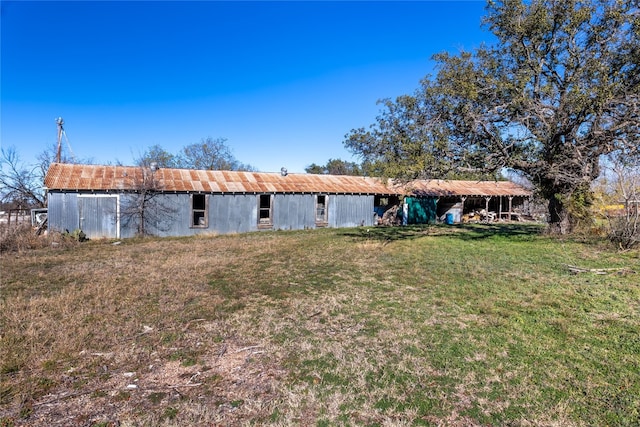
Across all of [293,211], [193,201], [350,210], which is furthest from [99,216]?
[350,210]

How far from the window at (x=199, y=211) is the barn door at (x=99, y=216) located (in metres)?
3.43

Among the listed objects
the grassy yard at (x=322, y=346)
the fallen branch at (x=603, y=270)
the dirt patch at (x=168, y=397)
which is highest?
the fallen branch at (x=603, y=270)

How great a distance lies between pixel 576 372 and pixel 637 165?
11055 mm

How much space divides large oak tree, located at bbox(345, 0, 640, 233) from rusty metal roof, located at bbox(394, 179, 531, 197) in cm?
981

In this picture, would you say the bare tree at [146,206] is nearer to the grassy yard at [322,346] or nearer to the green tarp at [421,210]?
the grassy yard at [322,346]

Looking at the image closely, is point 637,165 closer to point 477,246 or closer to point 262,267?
point 477,246

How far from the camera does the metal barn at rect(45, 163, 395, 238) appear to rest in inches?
613

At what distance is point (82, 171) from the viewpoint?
55.1 feet

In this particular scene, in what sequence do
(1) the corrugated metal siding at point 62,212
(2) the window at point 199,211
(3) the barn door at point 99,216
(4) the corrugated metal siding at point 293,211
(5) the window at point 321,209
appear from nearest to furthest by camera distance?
(1) the corrugated metal siding at point 62,212 < (3) the barn door at point 99,216 < (2) the window at point 199,211 < (4) the corrugated metal siding at point 293,211 < (5) the window at point 321,209

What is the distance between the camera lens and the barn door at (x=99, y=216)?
1551cm

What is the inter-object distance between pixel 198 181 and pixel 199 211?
1.86 meters

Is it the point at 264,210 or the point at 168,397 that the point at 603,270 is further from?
the point at 264,210

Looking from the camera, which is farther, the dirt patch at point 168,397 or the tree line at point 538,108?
the tree line at point 538,108

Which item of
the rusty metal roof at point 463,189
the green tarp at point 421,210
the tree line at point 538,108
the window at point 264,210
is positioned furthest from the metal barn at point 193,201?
the tree line at point 538,108
